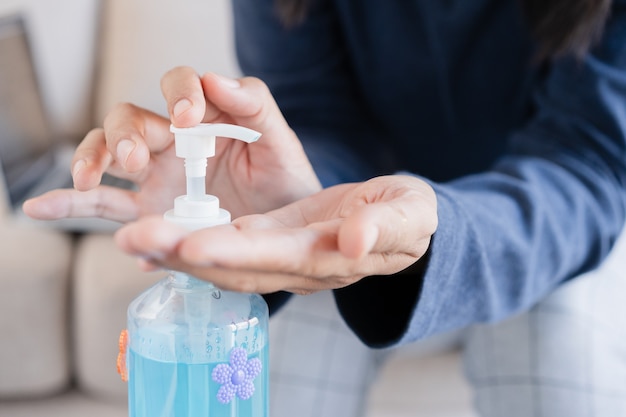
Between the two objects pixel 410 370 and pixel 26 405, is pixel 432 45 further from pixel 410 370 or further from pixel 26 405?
pixel 26 405

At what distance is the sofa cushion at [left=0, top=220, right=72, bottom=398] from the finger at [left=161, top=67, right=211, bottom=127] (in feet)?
1.91

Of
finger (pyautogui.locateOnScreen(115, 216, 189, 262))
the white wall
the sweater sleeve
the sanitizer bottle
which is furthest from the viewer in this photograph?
the white wall

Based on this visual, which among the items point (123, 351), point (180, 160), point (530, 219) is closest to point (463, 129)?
point (530, 219)

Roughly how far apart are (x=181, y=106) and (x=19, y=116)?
87cm

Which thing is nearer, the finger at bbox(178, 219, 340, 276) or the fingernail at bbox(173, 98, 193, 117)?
the finger at bbox(178, 219, 340, 276)

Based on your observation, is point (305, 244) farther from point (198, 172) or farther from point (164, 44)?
point (164, 44)

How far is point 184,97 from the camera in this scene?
0.49 metres

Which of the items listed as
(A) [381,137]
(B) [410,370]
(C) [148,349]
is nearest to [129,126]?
(C) [148,349]

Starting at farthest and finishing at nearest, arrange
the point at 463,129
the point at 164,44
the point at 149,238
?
1. the point at 164,44
2. the point at 463,129
3. the point at 149,238

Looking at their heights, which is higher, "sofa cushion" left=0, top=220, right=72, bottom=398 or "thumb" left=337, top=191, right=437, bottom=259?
"thumb" left=337, top=191, right=437, bottom=259

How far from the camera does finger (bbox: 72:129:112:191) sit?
51cm

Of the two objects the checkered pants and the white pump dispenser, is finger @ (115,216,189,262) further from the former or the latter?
the checkered pants

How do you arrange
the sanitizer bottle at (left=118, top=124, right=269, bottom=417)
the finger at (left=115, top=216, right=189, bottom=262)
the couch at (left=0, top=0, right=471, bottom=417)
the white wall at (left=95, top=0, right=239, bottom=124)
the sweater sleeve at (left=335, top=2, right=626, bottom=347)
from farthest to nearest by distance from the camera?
the white wall at (left=95, top=0, right=239, bottom=124) → the couch at (left=0, top=0, right=471, bottom=417) → the sweater sleeve at (left=335, top=2, right=626, bottom=347) → the sanitizer bottle at (left=118, top=124, right=269, bottom=417) → the finger at (left=115, top=216, right=189, bottom=262)

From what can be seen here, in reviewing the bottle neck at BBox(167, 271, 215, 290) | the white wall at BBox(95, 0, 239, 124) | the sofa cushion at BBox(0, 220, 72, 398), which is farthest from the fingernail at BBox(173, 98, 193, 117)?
the white wall at BBox(95, 0, 239, 124)
